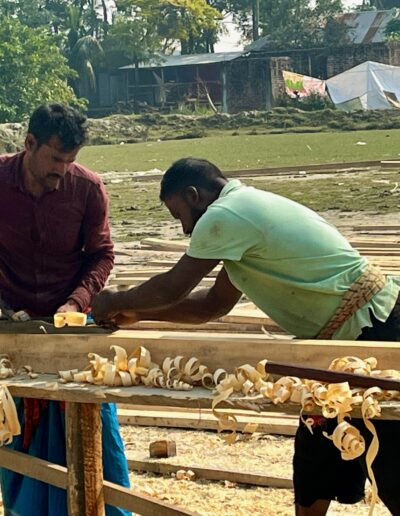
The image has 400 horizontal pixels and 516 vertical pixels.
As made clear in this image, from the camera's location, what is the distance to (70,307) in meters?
4.32

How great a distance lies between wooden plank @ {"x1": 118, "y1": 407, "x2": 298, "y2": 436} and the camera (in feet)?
18.3

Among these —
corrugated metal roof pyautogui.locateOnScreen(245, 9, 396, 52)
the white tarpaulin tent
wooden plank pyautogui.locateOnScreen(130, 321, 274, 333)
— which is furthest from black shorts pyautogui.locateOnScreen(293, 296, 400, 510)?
corrugated metal roof pyautogui.locateOnScreen(245, 9, 396, 52)

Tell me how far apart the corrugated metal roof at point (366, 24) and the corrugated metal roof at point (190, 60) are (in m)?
6.32

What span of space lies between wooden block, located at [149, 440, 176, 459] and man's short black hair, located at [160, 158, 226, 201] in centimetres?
203

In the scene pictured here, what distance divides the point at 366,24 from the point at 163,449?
2154 inches

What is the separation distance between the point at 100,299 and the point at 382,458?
1.22m

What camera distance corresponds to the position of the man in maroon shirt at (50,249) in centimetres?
422

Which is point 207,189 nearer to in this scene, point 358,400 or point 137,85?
point 358,400

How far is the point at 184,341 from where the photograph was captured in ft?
11.9

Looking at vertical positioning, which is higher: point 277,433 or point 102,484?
point 102,484

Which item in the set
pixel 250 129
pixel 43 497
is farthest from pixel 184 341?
pixel 250 129

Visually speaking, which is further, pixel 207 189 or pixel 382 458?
pixel 207 189

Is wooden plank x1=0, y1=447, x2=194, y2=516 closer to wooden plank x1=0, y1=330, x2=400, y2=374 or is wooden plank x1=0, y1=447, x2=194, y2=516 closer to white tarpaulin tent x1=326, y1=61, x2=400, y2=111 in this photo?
wooden plank x1=0, y1=330, x2=400, y2=374

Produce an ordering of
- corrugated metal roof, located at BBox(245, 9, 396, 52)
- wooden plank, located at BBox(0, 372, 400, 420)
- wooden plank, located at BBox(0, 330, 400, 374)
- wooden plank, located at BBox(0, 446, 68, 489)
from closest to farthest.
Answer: wooden plank, located at BBox(0, 372, 400, 420), wooden plank, located at BBox(0, 330, 400, 374), wooden plank, located at BBox(0, 446, 68, 489), corrugated metal roof, located at BBox(245, 9, 396, 52)
